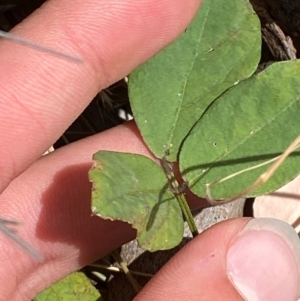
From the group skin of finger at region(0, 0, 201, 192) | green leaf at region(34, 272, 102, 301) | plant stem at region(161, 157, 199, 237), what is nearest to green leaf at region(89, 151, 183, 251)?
plant stem at region(161, 157, 199, 237)

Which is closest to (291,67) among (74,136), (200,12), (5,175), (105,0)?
(200,12)

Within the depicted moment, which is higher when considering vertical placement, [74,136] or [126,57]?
[126,57]

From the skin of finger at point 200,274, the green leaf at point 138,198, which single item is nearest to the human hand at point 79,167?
the skin of finger at point 200,274

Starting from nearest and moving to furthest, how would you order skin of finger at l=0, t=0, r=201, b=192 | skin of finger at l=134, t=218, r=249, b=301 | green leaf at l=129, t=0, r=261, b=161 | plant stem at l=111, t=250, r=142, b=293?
skin of finger at l=134, t=218, r=249, b=301
green leaf at l=129, t=0, r=261, b=161
skin of finger at l=0, t=0, r=201, b=192
plant stem at l=111, t=250, r=142, b=293

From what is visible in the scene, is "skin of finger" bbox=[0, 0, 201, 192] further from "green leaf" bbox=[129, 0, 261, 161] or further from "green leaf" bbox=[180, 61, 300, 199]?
"green leaf" bbox=[180, 61, 300, 199]

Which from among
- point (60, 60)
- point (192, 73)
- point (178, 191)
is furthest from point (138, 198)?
point (60, 60)

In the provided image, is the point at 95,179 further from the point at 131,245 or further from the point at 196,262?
the point at 131,245

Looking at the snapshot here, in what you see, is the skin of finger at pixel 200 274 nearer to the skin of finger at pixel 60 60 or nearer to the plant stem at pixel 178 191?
the plant stem at pixel 178 191
